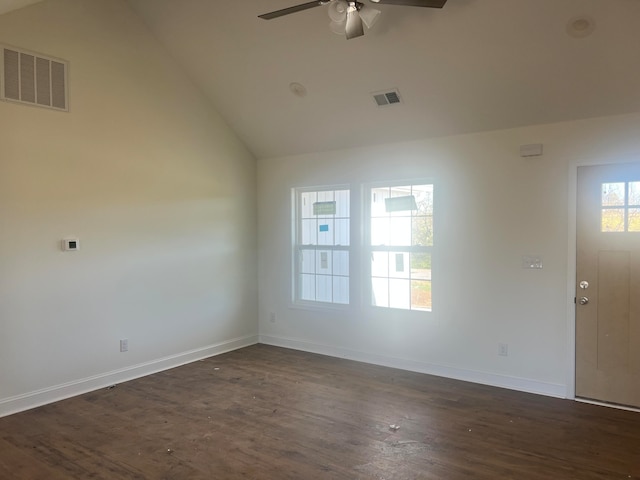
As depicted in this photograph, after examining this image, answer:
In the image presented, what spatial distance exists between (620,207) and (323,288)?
3.11 meters

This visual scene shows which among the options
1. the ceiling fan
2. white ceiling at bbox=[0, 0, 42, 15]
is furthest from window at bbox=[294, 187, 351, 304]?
white ceiling at bbox=[0, 0, 42, 15]

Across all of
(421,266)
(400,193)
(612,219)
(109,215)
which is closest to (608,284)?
(612,219)

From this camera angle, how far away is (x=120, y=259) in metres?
4.22

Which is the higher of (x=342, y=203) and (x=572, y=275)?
(x=342, y=203)

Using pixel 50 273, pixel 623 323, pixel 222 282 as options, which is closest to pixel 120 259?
pixel 50 273

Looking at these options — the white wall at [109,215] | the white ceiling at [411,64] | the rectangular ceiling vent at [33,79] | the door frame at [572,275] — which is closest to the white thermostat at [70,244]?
the white wall at [109,215]

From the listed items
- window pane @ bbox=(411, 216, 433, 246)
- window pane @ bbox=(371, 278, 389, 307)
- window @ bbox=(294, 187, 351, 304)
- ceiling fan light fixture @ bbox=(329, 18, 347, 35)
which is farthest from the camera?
window @ bbox=(294, 187, 351, 304)

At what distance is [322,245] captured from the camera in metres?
5.37

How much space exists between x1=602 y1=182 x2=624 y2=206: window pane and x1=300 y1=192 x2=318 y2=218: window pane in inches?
118

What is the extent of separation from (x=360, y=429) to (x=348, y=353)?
183cm

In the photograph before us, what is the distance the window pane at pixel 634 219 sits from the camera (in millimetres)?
3492

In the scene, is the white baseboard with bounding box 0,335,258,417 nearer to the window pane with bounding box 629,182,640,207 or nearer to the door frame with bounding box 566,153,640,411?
the door frame with bounding box 566,153,640,411

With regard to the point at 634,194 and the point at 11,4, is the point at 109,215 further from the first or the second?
the point at 634,194

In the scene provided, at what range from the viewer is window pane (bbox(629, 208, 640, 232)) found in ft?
11.5
